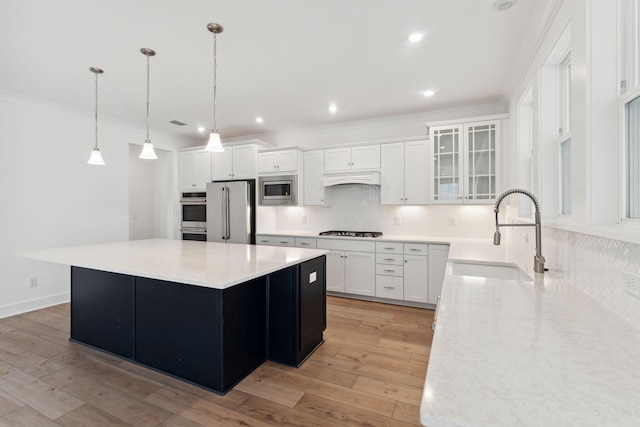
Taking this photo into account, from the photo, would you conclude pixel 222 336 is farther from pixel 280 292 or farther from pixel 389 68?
pixel 389 68

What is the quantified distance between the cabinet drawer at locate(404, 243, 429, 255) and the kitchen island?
1.46 metres

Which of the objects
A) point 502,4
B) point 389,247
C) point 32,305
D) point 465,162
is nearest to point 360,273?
point 389,247

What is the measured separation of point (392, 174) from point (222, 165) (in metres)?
2.81

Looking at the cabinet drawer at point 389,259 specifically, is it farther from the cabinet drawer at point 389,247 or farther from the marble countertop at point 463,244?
the marble countertop at point 463,244

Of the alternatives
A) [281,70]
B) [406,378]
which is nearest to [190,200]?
[281,70]

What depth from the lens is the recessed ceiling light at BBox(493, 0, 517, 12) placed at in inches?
77.1

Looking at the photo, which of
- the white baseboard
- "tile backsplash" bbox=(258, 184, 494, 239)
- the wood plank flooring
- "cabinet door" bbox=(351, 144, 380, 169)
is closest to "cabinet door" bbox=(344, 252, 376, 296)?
"tile backsplash" bbox=(258, 184, 494, 239)

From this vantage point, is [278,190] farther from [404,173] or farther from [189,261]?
[189,261]

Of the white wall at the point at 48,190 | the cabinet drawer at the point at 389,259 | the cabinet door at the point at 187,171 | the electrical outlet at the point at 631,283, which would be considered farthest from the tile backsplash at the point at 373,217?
the electrical outlet at the point at 631,283

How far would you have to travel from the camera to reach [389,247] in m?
3.93

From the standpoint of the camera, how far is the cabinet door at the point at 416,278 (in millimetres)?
3760

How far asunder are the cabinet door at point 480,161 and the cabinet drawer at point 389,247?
1.01 m

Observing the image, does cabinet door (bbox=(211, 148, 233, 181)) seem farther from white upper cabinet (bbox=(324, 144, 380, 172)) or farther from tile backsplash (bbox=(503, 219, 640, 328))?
tile backsplash (bbox=(503, 219, 640, 328))

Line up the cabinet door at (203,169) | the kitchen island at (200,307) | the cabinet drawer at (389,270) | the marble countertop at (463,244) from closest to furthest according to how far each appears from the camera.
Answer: the kitchen island at (200,307), the marble countertop at (463,244), the cabinet drawer at (389,270), the cabinet door at (203,169)
